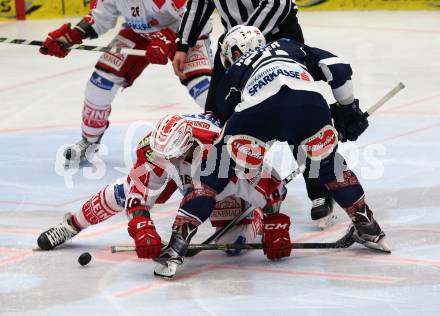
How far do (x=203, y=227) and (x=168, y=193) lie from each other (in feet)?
1.70

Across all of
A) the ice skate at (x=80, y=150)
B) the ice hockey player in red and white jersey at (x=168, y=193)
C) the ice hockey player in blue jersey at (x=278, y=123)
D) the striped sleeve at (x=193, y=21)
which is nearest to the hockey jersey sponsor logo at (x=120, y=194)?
the ice hockey player in red and white jersey at (x=168, y=193)

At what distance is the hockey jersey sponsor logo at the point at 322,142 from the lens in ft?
15.6

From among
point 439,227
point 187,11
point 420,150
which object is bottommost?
point 420,150

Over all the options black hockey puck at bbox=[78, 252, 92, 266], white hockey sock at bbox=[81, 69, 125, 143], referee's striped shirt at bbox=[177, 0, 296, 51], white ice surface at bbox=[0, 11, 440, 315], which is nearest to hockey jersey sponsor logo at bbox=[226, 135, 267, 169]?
white ice surface at bbox=[0, 11, 440, 315]

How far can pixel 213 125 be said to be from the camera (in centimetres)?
496

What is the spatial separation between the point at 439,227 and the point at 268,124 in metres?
1.16

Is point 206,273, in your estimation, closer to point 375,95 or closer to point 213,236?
point 213,236

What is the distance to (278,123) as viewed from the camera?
4711 millimetres

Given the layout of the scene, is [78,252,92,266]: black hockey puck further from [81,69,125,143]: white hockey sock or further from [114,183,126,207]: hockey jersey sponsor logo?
[81,69,125,143]: white hockey sock

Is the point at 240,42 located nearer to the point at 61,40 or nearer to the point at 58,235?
the point at 58,235

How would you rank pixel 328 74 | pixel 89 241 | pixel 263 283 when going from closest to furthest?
pixel 263 283 → pixel 328 74 → pixel 89 241

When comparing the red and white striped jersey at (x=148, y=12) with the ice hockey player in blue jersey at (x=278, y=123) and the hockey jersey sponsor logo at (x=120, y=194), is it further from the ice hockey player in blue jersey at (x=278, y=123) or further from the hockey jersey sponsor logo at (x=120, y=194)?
the hockey jersey sponsor logo at (x=120, y=194)

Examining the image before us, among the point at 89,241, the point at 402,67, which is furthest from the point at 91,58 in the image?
the point at 89,241

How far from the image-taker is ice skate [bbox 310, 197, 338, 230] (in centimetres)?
548
